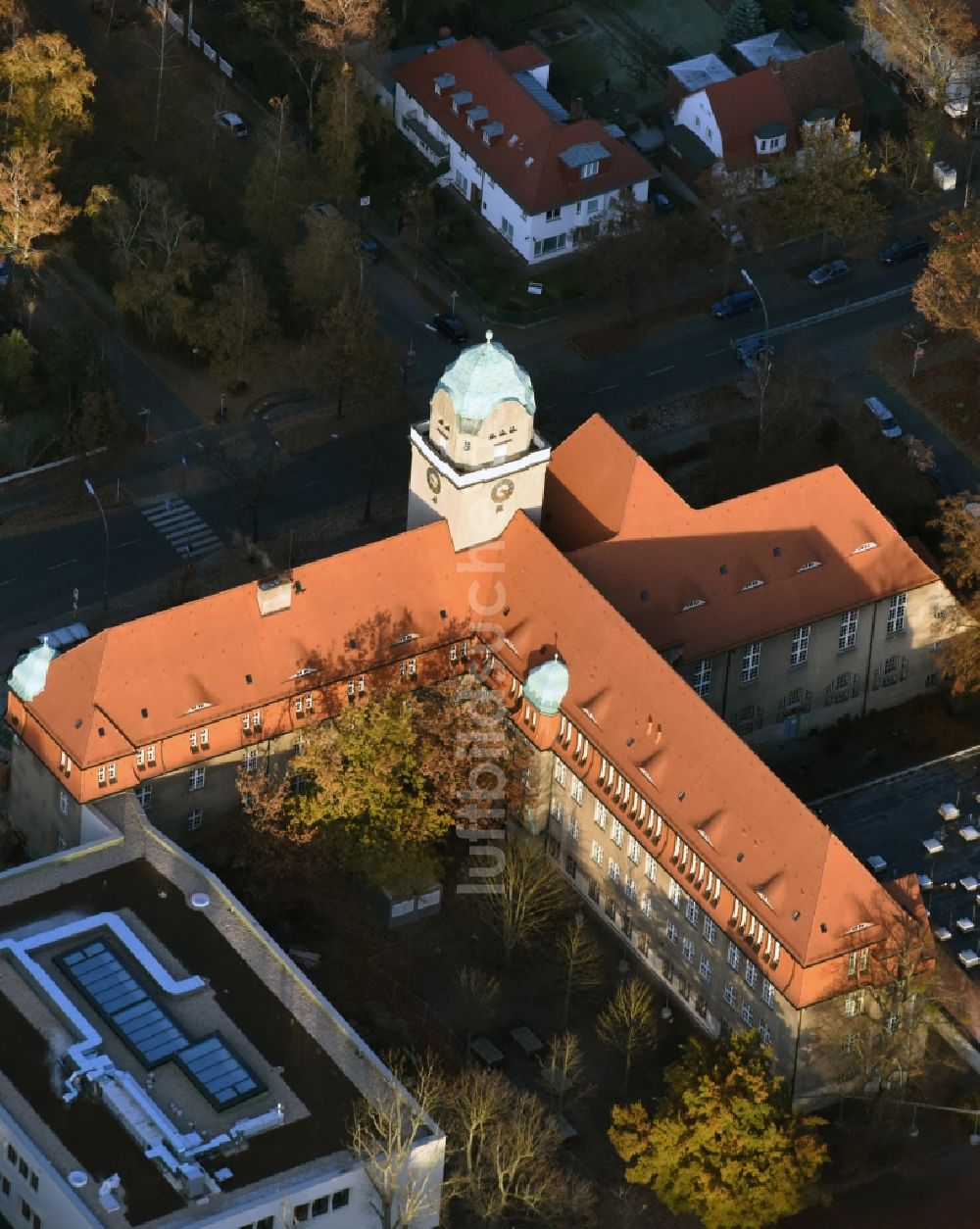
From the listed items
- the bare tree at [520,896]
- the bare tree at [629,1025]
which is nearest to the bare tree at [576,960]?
the bare tree at [520,896]

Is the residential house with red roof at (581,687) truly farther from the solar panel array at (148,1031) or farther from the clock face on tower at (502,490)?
the solar panel array at (148,1031)

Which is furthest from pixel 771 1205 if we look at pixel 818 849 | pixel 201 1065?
pixel 201 1065

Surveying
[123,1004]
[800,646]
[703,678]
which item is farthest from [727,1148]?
[800,646]

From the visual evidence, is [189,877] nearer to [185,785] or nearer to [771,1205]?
[185,785]

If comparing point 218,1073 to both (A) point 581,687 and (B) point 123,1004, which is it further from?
(A) point 581,687

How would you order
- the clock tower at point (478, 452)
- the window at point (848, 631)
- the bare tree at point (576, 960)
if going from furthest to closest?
the window at point (848, 631) < the clock tower at point (478, 452) < the bare tree at point (576, 960)

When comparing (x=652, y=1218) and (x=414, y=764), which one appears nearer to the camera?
(x=652, y=1218)
